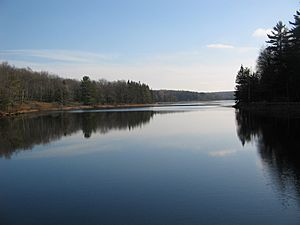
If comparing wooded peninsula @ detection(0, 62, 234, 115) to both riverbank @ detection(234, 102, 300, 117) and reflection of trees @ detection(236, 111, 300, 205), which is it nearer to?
riverbank @ detection(234, 102, 300, 117)

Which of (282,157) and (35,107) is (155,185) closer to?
(282,157)

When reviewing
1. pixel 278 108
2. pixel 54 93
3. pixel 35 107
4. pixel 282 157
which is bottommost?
pixel 282 157

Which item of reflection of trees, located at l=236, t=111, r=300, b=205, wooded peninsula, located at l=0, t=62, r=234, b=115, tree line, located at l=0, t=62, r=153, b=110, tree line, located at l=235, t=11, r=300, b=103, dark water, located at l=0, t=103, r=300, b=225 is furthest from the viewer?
tree line, located at l=0, t=62, r=153, b=110

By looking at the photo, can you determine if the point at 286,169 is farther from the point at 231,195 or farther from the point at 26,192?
the point at 26,192

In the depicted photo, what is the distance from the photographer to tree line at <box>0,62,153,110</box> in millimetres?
84756

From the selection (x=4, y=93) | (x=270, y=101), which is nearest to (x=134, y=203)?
(x=270, y=101)

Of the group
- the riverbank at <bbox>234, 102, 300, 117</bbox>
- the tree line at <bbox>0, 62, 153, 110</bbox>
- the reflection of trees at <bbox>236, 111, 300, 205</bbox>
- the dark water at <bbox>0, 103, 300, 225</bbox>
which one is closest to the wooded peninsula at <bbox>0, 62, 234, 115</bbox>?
the tree line at <bbox>0, 62, 153, 110</bbox>

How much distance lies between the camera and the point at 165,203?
8867mm

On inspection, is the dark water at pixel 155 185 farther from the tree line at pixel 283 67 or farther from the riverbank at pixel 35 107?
the riverbank at pixel 35 107

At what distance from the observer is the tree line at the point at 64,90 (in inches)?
3337

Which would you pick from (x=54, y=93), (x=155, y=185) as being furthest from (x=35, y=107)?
(x=155, y=185)

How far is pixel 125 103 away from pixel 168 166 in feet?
406

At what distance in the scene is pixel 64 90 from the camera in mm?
108688

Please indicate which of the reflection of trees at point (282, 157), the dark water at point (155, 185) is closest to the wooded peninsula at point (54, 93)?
the dark water at point (155, 185)
